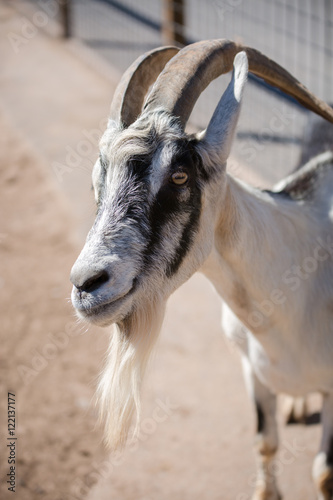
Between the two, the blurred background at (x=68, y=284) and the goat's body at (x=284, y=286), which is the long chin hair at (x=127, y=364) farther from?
the blurred background at (x=68, y=284)

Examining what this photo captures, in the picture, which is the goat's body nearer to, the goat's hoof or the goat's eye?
the goat's eye

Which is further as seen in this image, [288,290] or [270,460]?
[270,460]

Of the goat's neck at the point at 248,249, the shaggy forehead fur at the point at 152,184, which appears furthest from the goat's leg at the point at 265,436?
the shaggy forehead fur at the point at 152,184

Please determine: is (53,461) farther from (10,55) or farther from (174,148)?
(10,55)

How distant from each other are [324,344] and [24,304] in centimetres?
313

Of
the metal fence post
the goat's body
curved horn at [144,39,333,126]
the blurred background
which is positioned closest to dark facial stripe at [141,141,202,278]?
curved horn at [144,39,333,126]

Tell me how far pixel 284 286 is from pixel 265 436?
1.24 metres

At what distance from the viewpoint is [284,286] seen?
8.92ft

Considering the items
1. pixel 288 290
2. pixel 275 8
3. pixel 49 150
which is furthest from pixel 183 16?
pixel 288 290

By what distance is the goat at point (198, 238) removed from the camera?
6.86 ft

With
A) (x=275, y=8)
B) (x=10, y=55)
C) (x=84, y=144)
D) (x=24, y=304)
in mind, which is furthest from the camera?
(x=10, y=55)

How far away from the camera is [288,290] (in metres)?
2.75

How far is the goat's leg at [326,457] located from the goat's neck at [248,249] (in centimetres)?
83

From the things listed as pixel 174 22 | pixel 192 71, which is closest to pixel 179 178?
pixel 192 71
